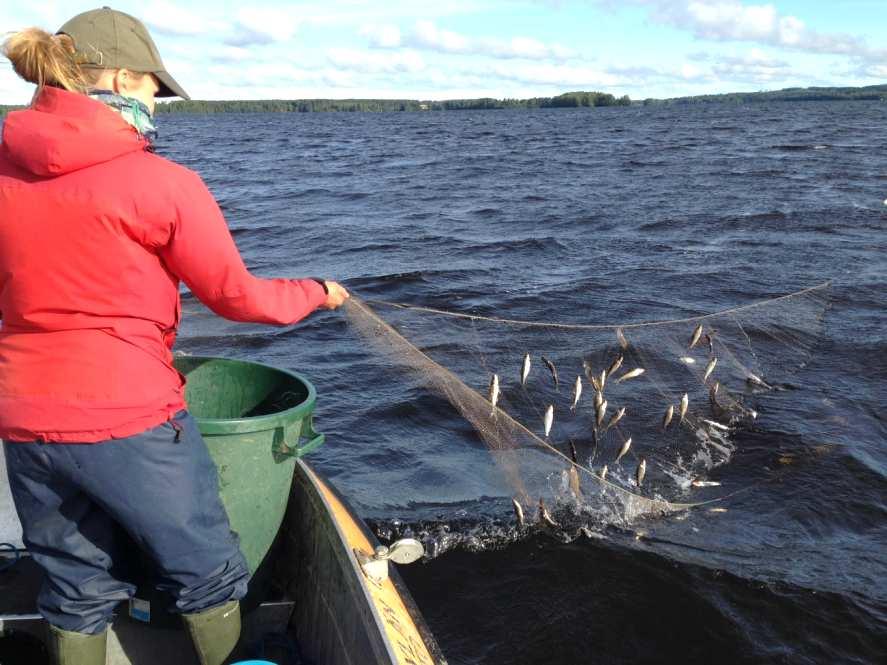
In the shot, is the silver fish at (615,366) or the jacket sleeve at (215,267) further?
the silver fish at (615,366)

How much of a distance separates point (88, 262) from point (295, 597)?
209cm

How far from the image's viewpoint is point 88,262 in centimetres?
250

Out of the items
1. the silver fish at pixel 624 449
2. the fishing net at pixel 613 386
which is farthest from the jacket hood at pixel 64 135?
the silver fish at pixel 624 449

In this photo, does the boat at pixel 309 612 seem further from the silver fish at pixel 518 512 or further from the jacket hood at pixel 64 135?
the silver fish at pixel 518 512

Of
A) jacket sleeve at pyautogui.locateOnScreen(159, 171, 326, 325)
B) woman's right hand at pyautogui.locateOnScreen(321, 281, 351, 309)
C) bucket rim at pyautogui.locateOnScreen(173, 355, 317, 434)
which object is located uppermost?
jacket sleeve at pyautogui.locateOnScreen(159, 171, 326, 325)

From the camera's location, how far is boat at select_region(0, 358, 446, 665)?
3.30 metres

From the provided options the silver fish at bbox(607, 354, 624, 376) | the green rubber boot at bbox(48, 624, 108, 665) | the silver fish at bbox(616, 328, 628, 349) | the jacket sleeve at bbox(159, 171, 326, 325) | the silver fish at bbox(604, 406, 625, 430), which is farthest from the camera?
the silver fish at bbox(616, 328, 628, 349)

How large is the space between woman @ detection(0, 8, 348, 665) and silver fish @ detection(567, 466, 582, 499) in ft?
12.5

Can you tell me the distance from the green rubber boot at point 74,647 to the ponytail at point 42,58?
1937 millimetres

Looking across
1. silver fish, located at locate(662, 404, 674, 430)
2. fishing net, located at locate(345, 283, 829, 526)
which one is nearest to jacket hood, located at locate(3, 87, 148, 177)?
fishing net, located at locate(345, 283, 829, 526)

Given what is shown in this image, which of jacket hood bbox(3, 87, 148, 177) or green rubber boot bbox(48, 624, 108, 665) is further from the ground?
jacket hood bbox(3, 87, 148, 177)

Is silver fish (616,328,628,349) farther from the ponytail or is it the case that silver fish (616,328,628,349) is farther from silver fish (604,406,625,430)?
the ponytail

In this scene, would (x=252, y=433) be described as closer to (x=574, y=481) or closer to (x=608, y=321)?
(x=574, y=481)

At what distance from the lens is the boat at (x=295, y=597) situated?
10.8ft
